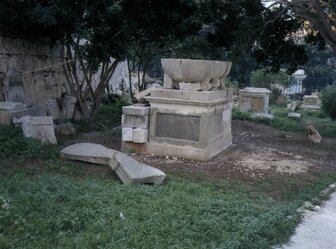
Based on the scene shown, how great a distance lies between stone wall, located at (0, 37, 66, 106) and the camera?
8.94 metres

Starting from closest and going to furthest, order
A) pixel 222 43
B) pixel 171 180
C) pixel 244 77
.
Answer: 1. pixel 171 180
2. pixel 222 43
3. pixel 244 77

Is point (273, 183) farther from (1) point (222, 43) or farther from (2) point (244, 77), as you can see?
(2) point (244, 77)

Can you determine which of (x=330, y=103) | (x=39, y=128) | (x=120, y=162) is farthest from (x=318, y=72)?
(x=120, y=162)

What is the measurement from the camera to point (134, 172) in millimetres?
5234

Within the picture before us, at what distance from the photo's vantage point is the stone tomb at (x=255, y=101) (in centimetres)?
1377

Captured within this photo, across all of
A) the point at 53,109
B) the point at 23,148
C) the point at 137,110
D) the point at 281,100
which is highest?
the point at 137,110

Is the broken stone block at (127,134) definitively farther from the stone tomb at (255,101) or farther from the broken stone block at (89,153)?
the stone tomb at (255,101)

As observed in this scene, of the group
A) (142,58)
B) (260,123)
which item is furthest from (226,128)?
(142,58)

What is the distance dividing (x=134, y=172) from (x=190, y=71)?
214 cm

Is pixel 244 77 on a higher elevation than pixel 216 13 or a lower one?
Result: lower

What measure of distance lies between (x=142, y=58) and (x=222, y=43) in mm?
3556

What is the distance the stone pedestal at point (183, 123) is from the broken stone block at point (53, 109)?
145 inches

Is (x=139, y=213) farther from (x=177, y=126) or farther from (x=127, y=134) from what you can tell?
(x=127, y=134)

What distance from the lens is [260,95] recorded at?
13.8 meters
